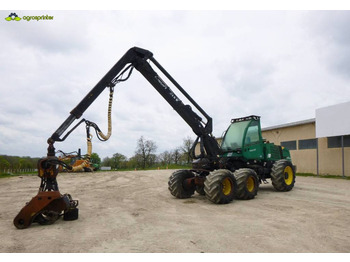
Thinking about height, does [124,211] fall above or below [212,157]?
below

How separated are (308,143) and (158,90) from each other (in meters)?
17.6

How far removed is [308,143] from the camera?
23078mm

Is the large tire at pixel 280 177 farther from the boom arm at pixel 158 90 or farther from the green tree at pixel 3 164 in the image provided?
the green tree at pixel 3 164

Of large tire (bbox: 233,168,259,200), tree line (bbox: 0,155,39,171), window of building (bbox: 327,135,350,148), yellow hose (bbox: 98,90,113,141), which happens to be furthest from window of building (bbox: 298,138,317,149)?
tree line (bbox: 0,155,39,171)

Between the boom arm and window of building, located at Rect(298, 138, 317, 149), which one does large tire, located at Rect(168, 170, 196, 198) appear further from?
window of building, located at Rect(298, 138, 317, 149)

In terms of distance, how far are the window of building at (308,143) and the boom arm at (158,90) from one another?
14988 millimetres

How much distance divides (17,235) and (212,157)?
680cm

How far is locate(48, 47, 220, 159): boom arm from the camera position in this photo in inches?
309

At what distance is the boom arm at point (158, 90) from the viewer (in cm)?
784

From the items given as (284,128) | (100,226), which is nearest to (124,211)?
(100,226)

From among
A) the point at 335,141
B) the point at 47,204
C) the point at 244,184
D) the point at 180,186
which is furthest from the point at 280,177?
the point at 335,141

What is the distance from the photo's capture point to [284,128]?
83.8 ft

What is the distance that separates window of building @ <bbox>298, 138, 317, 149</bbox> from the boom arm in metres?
15.0

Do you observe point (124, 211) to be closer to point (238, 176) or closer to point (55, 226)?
point (55, 226)
